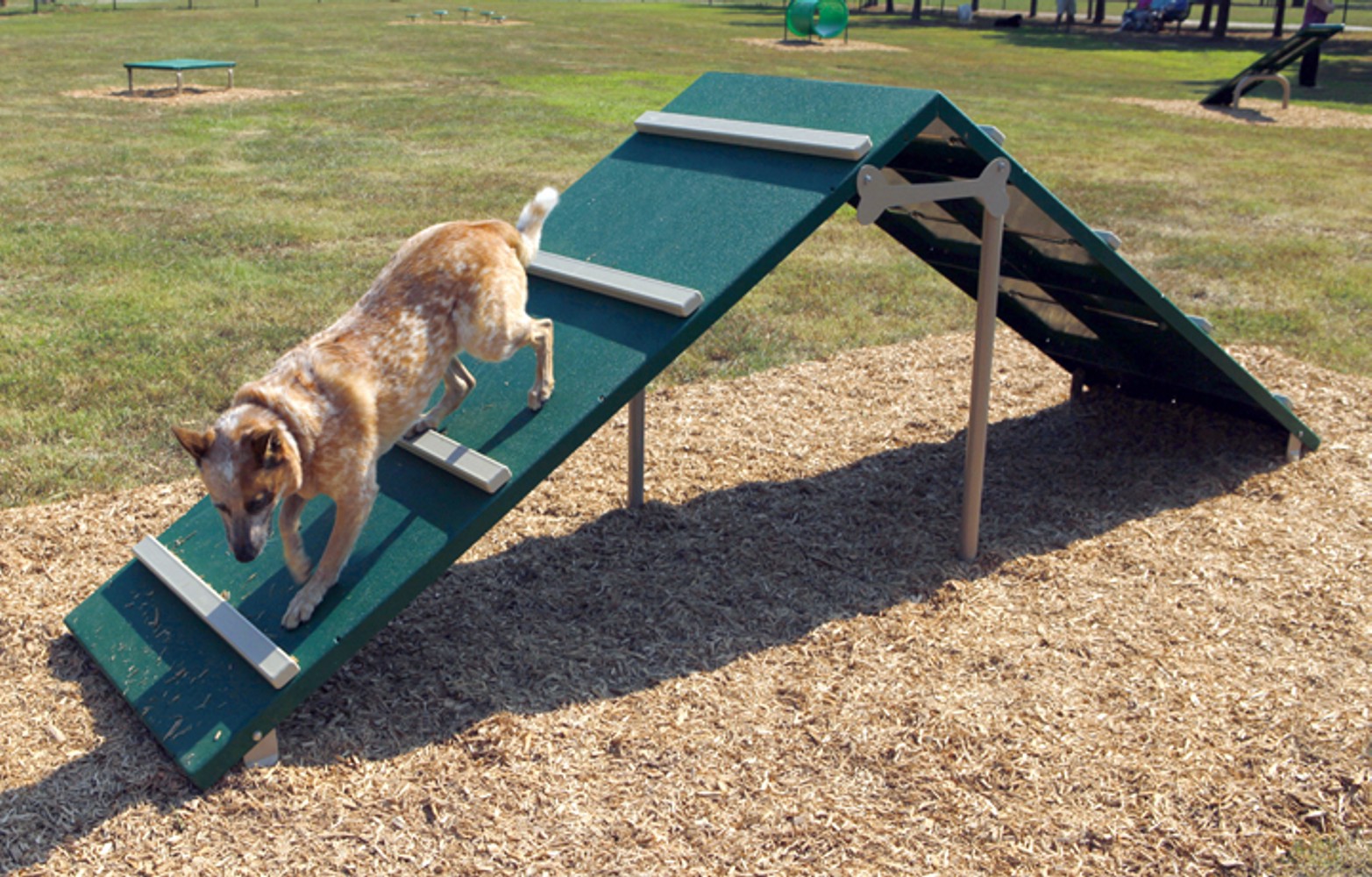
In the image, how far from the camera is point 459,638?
4926 mm

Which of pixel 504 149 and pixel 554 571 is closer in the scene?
pixel 554 571

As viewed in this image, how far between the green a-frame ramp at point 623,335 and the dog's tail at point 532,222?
0.29 meters

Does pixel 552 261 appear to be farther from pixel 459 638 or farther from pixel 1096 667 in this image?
pixel 1096 667

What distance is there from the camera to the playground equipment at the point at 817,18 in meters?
35.7

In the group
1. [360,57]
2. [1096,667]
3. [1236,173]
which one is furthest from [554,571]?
[360,57]

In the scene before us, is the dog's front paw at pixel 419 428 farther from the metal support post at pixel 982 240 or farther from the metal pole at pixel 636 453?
the metal support post at pixel 982 240

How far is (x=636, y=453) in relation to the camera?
602cm

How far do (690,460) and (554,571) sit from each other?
Answer: 1.50m

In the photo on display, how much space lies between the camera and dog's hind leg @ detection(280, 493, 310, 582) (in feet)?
13.9

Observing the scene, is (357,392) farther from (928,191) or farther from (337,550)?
(928,191)

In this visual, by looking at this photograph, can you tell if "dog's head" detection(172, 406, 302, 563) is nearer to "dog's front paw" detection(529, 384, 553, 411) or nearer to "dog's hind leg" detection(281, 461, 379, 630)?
"dog's hind leg" detection(281, 461, 379, 630)

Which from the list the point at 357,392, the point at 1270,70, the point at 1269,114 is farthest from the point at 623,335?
the point at 1270,70

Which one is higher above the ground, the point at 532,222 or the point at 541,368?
the point at 532,222

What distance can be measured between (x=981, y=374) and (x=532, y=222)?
2.14 metres
